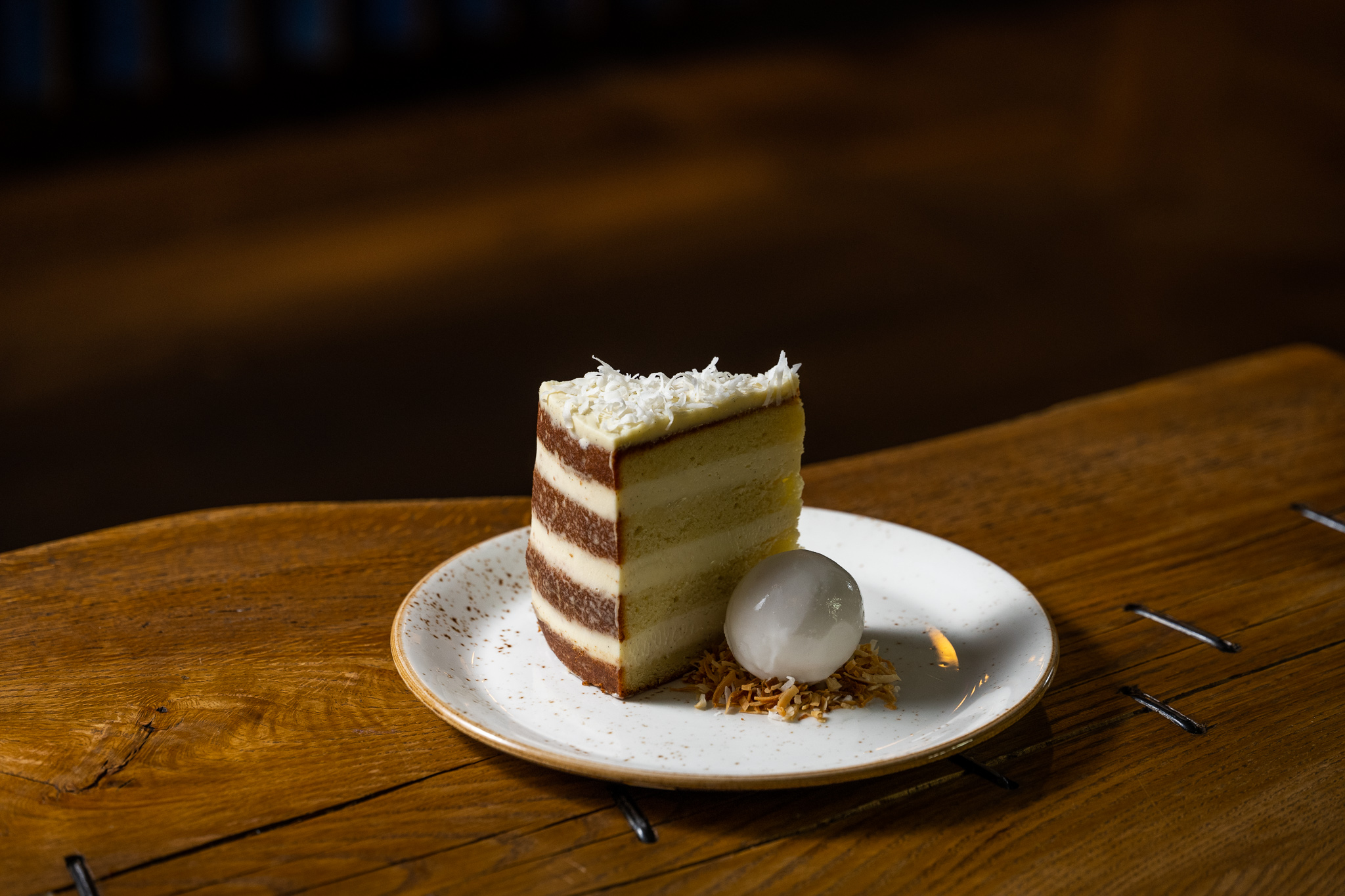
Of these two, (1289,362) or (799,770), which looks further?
(1289,362)

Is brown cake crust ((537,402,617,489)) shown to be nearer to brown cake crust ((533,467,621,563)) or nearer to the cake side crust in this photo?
brown cake crust ((533,467,621,563))

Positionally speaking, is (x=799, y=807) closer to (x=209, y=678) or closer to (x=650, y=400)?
(x=650, y=400)

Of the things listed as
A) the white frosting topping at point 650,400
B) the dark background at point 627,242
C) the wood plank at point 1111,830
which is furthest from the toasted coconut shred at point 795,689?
the dark background at point 627,242

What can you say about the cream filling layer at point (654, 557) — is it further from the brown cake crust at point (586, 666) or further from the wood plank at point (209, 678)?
the wood plank at point (209, 678)

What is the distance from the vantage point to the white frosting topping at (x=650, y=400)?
3.56ft

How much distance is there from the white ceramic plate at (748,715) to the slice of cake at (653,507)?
0.05m

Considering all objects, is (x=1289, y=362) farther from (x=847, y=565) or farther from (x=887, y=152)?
(x=887, y=152)

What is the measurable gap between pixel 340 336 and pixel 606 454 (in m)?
2.65

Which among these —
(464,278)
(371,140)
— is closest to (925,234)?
(464,278)

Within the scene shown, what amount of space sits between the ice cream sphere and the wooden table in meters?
0.12

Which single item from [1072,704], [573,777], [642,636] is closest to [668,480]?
[642,636]

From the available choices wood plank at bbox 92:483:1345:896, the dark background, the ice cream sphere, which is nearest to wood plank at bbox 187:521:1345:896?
wood plank at bbox 92:483:1345:896

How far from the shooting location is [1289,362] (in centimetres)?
201

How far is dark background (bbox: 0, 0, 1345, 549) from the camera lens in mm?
3199
